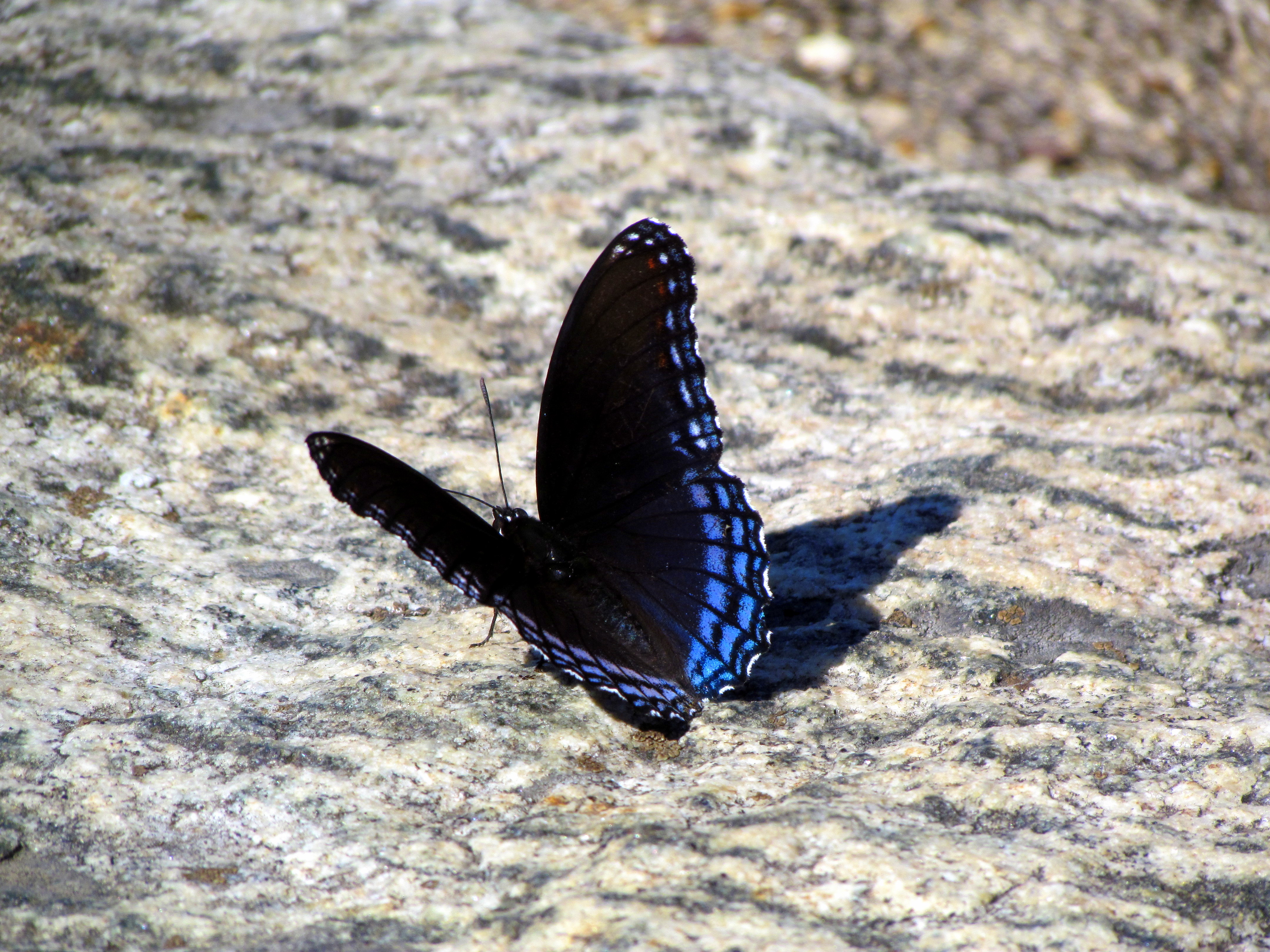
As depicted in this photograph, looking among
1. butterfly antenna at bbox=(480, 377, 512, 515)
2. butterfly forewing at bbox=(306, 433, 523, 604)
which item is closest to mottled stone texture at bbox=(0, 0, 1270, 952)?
butterfly antenna at bbox=(480, 377, 512, 515)

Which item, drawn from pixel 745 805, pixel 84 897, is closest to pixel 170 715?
pixel 84 897

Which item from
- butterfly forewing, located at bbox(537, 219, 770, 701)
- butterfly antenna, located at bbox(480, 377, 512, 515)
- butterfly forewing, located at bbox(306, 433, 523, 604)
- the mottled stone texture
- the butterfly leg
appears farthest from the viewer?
butterfly antenna, located at bbox(480, 377, 512, 515)

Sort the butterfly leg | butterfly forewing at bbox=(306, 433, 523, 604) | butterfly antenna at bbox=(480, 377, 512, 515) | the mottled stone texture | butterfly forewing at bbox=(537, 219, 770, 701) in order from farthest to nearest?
1. butterfly antenna at bbox=(480, 377, 512, 515)
2. the butterfly leg
3. butterfly forewing at bbox=(537, 219, 770, 701)
4. butterfly forewing at bbox=(306, 433, 523, 604)
5. the mottled stone texture

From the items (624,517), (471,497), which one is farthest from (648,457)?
(471,497)

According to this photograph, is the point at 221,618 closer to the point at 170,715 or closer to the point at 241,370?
the point at 170,715

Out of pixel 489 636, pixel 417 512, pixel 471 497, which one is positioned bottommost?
pixel 489 636

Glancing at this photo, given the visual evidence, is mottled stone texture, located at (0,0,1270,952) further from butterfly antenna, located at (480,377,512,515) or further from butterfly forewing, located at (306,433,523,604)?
butterfly forewing, located at (306,433,523,604)

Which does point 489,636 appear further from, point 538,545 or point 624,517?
point 624,517

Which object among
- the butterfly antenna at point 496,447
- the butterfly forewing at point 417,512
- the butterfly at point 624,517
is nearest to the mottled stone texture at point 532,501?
the butterfly antenna at point 496,447
